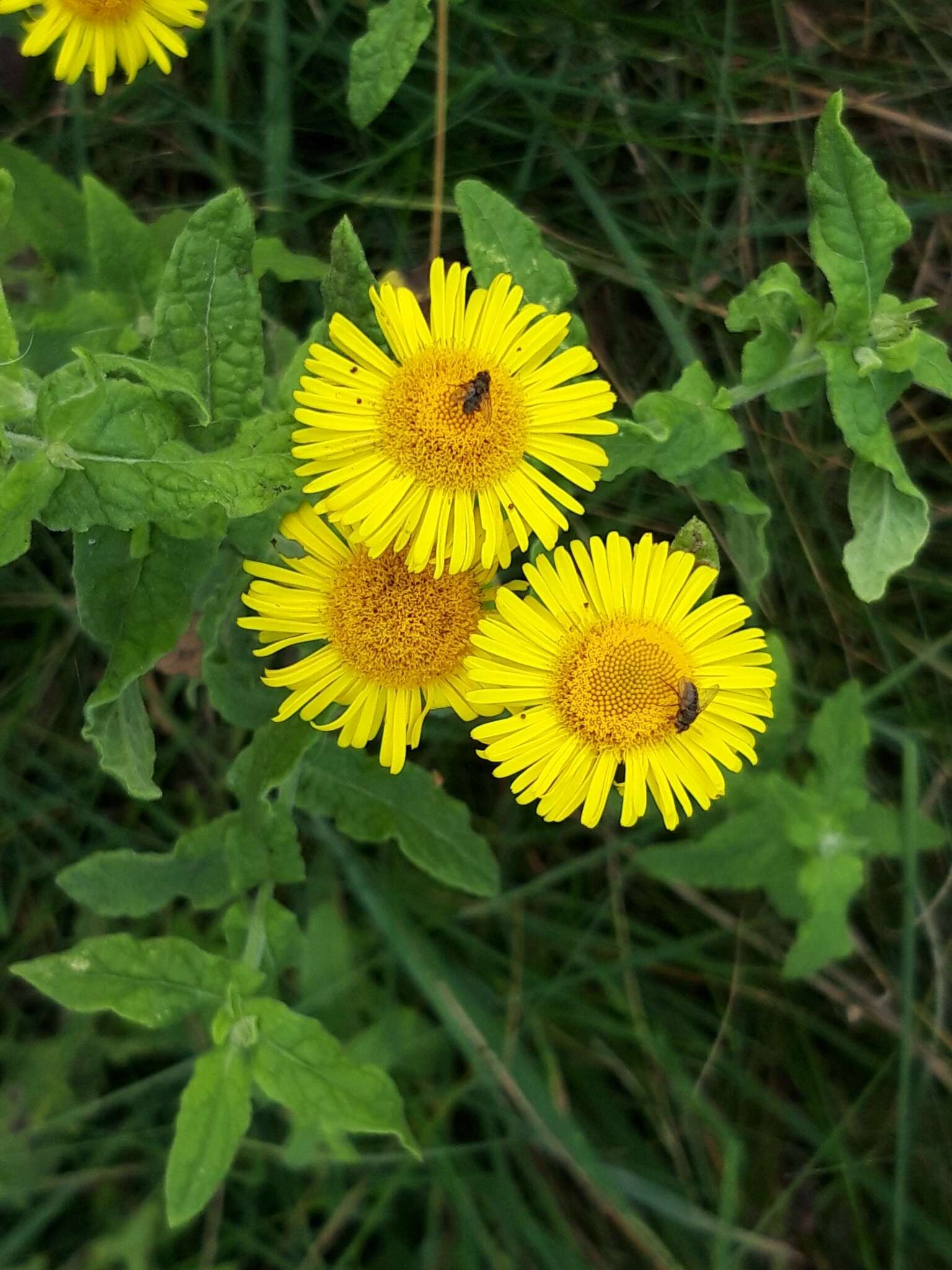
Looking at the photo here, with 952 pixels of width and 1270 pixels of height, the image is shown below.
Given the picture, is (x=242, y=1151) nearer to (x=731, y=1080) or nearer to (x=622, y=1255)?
(x=622, y=1255)

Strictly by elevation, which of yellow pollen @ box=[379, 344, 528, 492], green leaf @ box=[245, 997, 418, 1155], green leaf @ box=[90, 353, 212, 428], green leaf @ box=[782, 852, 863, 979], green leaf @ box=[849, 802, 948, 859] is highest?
yellow pollen @ box=[379, 344, 528, 492]

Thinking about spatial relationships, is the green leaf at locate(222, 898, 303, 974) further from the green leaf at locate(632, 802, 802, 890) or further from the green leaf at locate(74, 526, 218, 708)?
the green leaf at locate(632, 802, 802, 890)

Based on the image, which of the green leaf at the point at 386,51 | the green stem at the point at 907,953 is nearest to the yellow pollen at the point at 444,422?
the green leaf at the point at 386,51

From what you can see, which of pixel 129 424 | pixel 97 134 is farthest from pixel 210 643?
pixel 97 134

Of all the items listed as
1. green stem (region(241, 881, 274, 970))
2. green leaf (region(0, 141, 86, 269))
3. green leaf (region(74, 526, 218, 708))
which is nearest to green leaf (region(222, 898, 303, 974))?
green stem (region(241, 881, 274, 970))

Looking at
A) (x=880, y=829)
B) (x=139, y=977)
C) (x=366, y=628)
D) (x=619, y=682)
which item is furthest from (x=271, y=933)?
(x=880, y=829)

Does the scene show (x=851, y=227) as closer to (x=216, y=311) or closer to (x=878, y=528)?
(x=878, y=528)
